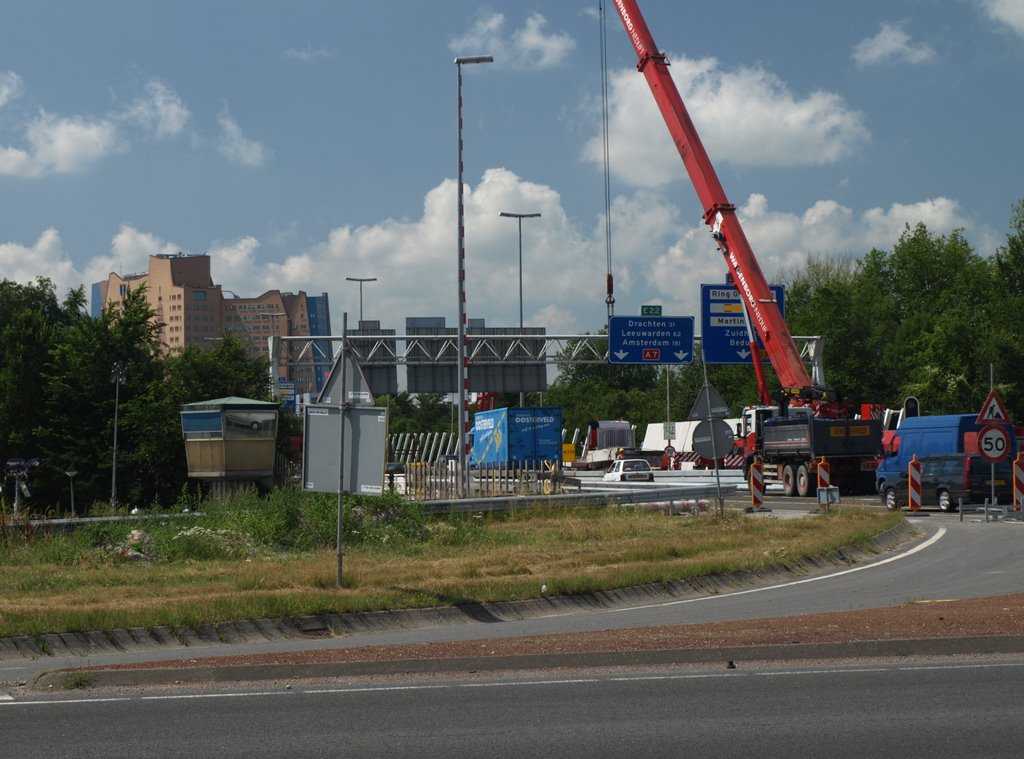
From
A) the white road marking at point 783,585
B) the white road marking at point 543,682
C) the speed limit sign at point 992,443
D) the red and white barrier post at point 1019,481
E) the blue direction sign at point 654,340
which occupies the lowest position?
the white road marking at point 783,585

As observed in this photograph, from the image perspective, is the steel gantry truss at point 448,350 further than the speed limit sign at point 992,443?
Yes

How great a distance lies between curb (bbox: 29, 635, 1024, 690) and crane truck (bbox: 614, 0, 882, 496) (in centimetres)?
2853

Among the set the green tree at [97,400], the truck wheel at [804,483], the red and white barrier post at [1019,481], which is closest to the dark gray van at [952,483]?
the red and white barrier post at [1019,481]

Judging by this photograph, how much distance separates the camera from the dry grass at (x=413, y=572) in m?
14.5

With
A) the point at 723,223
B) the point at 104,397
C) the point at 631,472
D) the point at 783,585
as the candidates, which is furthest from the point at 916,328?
the point at 783,585

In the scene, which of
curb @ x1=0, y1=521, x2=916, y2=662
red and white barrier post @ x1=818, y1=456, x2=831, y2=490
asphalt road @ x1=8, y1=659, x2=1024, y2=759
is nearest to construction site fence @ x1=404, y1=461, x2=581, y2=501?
red and white barrier post @ x1=818, y1=456, x2=831, y2=490

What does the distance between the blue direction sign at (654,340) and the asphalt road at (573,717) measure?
3869 cm

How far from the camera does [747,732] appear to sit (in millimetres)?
7824

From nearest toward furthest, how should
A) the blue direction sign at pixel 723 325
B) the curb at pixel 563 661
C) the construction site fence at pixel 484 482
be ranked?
the curb at pixel 563 661
the construction site fence at pixel 484 482
the blue direction sign at pixel 723 325

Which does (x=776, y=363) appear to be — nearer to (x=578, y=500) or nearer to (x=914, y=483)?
(x=914, y=483)

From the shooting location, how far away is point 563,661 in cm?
1084

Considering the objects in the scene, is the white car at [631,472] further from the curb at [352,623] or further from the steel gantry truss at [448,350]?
the curb at [352,623]

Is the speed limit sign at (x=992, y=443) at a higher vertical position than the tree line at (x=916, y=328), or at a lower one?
lower

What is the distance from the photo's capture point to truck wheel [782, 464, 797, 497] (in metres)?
42.8
